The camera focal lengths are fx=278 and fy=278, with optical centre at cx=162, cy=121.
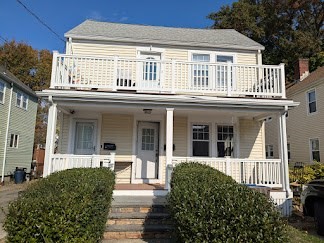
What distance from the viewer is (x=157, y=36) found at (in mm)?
12508

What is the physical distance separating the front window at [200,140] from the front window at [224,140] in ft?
1.60

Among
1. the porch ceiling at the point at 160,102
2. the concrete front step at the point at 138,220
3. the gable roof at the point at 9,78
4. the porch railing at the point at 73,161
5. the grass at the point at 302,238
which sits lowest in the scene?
the grass at the point at 302,238

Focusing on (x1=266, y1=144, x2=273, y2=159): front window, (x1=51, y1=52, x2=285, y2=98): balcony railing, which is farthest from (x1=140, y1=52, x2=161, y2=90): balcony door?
(x1=266, y1=144, x2=273, y2=159): front window

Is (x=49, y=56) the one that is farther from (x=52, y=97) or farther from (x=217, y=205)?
(x=217, y=205)

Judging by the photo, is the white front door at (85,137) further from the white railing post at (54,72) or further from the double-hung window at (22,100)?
the double-hung window at (22,100)

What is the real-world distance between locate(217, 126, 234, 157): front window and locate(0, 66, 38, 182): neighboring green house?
1316 cm

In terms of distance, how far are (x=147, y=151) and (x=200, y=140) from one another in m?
2.19

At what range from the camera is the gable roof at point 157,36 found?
11.6m

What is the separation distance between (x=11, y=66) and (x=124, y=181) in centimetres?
3050

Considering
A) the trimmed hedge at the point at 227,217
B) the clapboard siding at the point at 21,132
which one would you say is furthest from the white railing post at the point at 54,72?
the clapboard siding at the point at 21,132

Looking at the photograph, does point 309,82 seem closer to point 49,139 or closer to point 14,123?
point 49,139

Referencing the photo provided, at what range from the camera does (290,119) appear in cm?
1983

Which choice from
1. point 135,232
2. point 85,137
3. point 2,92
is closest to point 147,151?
point 85,137

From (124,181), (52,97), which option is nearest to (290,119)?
(124,181)
